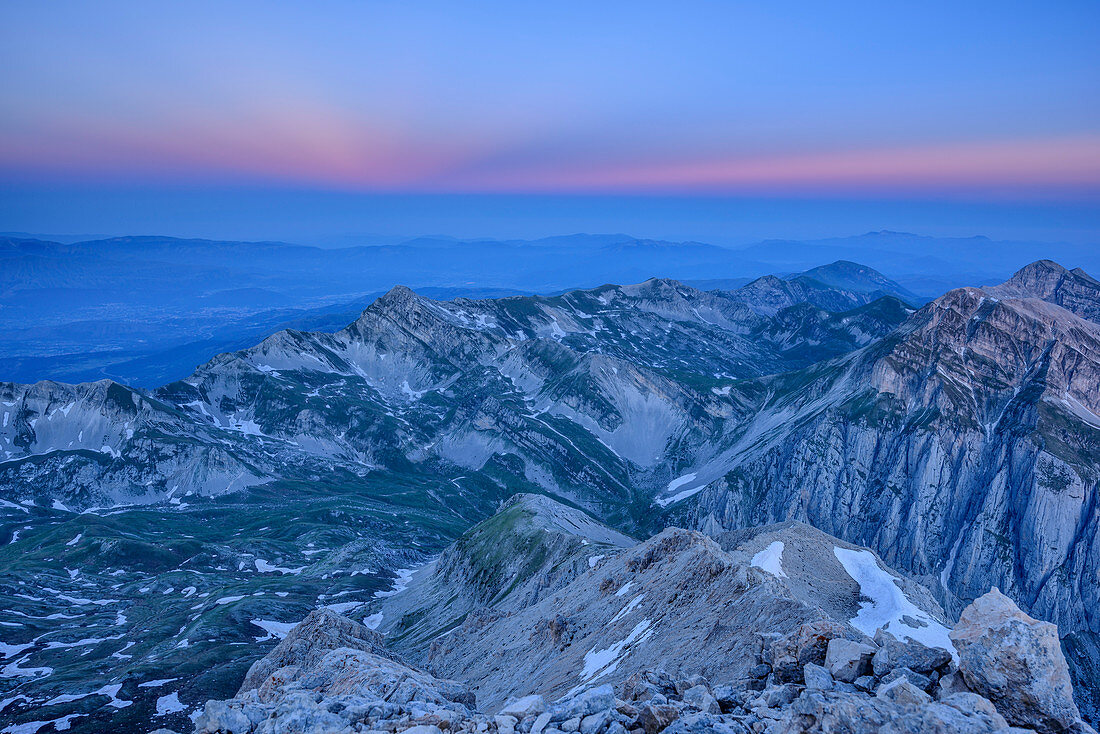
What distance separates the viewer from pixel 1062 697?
1886 cm

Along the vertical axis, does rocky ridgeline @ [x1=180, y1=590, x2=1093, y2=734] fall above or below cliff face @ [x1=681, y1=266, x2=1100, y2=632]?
above

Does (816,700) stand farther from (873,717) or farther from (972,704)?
(972,704)

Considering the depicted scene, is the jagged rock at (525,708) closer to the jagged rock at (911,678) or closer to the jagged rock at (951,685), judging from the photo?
the jagged rock at (911,678)

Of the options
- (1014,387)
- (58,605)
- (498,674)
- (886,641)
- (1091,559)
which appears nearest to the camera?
(886,641)

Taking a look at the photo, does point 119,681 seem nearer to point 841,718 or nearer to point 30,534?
point 841,718

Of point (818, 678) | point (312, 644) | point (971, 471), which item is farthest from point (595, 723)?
point (971, 471)

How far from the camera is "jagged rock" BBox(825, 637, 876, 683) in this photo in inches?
882

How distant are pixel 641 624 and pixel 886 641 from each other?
33475mm

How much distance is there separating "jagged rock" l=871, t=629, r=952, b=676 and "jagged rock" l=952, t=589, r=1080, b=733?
1379 mm

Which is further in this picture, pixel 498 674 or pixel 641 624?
pixel 498 674

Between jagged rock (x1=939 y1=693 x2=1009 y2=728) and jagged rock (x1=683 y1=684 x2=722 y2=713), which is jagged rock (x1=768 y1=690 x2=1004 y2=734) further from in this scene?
jagged rock (x1=683 y1=684 x2=722 y2=713)

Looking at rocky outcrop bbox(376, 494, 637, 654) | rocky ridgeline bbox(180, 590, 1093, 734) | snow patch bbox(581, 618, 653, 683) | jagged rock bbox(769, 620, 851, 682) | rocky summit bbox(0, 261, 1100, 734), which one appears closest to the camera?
rocky ridgeline bbox(180, 590, 1093, 734)

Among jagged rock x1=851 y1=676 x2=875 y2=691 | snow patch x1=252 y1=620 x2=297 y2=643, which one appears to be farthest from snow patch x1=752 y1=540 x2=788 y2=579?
snow patch x1=252 y1=620 x2=297 y2=643

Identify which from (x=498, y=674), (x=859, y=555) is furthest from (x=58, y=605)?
(x=859, y=555)
